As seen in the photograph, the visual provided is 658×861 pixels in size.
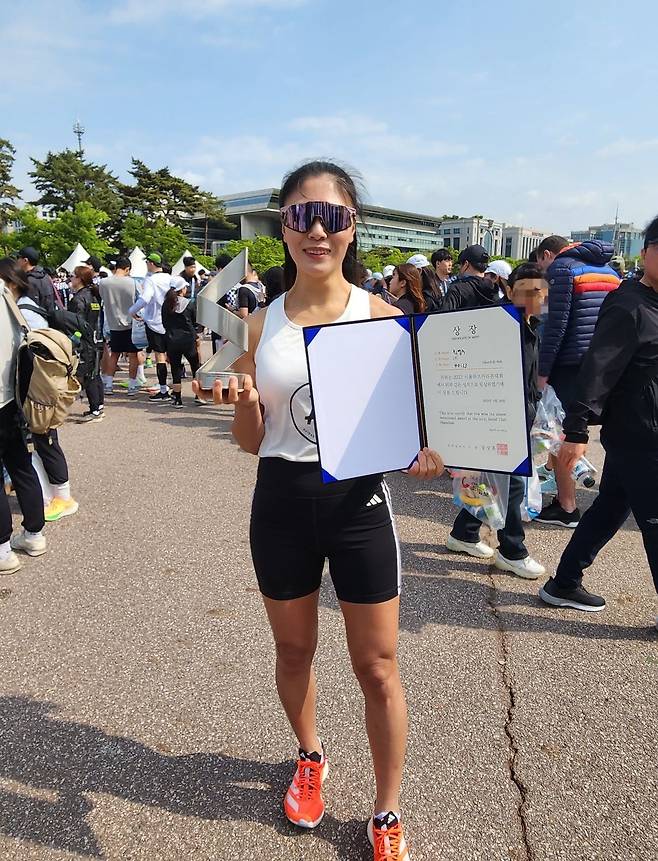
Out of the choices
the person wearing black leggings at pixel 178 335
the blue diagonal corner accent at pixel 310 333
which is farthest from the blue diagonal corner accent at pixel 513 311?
the person wearing black leggings at pixel 178 335

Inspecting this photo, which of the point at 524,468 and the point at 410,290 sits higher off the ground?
the point at 410,290

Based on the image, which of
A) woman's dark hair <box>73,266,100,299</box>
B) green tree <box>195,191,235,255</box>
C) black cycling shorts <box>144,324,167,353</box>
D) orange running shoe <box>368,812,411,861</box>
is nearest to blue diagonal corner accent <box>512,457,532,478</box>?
orange running shoe <box>368,812,411,861</box>

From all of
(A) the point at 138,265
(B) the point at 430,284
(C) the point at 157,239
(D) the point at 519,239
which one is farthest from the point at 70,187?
(D) the point at 519,239

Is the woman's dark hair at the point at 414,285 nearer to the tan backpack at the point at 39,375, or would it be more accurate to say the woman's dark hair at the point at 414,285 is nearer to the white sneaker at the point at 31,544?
the tan backpack at the point at 39,375

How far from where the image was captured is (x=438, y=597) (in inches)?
134

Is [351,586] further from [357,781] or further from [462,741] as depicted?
[462,741]

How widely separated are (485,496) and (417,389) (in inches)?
88.3

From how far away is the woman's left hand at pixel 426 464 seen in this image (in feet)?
5.25

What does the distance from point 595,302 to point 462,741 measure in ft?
10.2

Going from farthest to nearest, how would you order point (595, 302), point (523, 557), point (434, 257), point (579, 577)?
1. point (434, 257)
2. point (595, 302)
3. point (523, 557)
4. point (579, 577)

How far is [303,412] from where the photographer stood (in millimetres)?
1635

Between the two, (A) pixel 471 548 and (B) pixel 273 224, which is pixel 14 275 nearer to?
(A) pixel 471 548

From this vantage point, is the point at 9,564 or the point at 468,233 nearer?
the point at 9,564

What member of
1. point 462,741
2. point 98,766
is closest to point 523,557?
point 462,741
